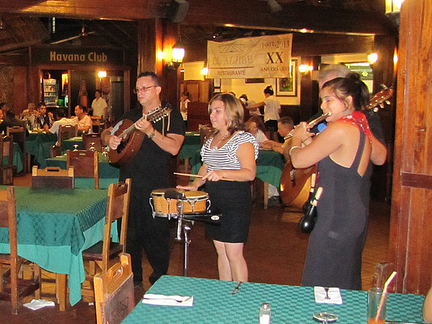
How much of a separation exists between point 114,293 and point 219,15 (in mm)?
6526

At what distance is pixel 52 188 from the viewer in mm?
4879

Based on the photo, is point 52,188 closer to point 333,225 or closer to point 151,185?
point 151,185


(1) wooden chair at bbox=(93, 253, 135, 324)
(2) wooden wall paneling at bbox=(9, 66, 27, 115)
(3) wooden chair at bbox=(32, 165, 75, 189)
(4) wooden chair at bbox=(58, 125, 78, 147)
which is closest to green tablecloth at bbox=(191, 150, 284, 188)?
(4) wooden chair at bbox=(58, 125, 78, 147)

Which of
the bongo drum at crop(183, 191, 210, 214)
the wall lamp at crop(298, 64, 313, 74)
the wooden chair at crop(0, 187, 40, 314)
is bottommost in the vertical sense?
the wooden chair at crop(0, 187, 40, 314)

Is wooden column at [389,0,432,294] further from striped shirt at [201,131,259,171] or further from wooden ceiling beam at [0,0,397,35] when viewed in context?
wooden ceiling beam at [0,0,397,35]

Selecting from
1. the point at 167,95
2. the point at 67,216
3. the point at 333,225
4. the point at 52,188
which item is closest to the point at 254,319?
the point at 333,225

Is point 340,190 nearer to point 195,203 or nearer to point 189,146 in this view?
point 195,203

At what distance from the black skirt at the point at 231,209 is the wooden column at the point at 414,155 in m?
0.97

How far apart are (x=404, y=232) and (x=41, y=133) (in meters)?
9.35

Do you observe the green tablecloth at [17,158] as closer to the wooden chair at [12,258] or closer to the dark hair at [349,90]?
the wooden chair at [12,258]

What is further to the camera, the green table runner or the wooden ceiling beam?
the wooden ceiling beam

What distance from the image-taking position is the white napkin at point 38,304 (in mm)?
4497

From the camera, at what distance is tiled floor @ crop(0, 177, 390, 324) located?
14.4 feet

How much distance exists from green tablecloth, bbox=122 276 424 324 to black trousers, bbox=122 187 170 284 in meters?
2.23
